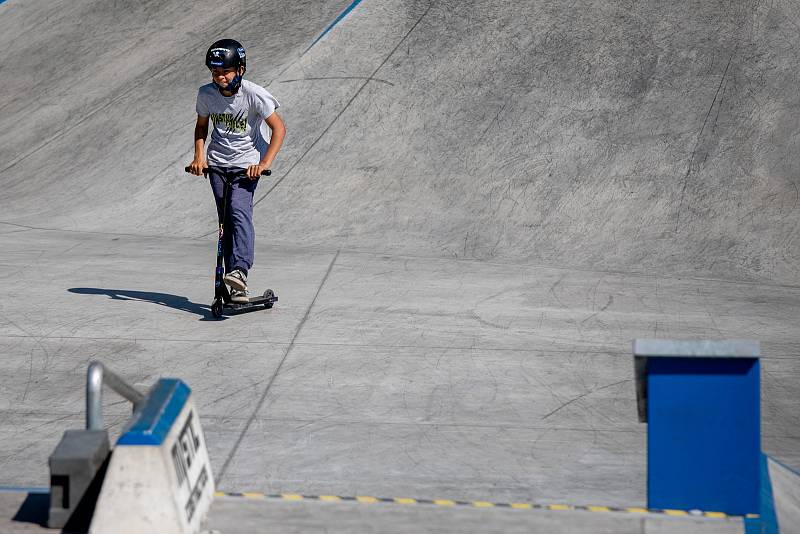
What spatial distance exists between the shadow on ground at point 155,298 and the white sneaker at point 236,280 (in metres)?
0.36

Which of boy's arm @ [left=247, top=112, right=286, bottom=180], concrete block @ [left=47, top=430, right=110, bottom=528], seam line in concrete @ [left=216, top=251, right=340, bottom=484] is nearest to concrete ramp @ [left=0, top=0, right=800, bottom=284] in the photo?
seam line in concrete @ [left=216, top=251, right=340, bottom=484]

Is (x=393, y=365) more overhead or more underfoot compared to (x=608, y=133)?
more underfoot

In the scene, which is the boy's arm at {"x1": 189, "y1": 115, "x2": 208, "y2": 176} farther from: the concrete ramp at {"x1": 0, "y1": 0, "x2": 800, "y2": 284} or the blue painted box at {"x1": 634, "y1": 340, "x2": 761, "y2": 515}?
the blue painted box at {"x1": 634, "y1": 340, "x2": 761, "y2": 515}

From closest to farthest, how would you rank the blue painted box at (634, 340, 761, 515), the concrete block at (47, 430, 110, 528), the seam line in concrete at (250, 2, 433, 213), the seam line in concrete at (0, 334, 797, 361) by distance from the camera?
the concrete block at (47, 430, 110, 528) < the blue painted box at (634, 340, 761, 515) < the seam line in concrete at (0, 334, 797, 361) < the seam line in concrete at (250, 2, 433, 213)

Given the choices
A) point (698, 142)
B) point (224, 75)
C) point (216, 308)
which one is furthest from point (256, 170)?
point (698, 142)

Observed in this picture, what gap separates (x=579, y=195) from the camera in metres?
10.1

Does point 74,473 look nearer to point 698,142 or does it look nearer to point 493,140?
point 493,140

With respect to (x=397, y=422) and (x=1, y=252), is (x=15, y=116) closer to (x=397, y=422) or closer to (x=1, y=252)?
(x=1, y=252)

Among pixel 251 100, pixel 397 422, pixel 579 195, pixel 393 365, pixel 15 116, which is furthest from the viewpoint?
pixel 15 116

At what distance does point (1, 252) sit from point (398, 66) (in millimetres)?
5136

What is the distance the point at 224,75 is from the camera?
7.07m

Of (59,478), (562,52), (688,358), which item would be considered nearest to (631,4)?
(562,52)

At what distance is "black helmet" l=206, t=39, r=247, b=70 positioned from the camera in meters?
6.95

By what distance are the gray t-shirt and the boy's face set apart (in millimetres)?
114
